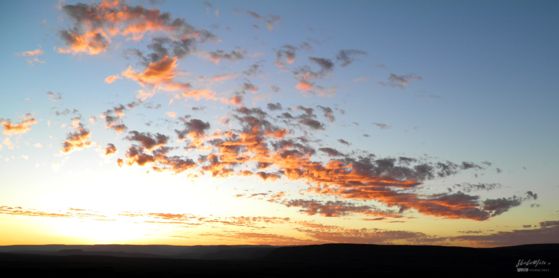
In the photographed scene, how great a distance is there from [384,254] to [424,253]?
14.8 m

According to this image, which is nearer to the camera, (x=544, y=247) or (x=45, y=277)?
(x=45, y=277)

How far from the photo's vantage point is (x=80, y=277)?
5600 centimetres

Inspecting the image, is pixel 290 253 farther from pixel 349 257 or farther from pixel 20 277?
pixel 20 277

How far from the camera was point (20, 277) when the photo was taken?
52.9 m

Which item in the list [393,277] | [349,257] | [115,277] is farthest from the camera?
[349,257]

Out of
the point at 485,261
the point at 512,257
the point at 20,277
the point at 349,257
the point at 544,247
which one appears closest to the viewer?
the point at 20,277

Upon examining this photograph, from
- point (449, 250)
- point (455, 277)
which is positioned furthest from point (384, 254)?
point (455, 277)

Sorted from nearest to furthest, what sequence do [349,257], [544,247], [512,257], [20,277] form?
[20,277]
[512,257]
[349,257]
[544,247]

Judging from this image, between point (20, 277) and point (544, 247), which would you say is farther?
point (544, 247)

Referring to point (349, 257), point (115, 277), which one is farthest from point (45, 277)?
point (349, 257)

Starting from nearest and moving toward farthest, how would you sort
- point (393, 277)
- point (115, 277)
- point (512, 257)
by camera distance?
point (115, 277) → point (393, 277) → point (512, 257)

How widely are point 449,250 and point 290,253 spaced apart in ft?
227

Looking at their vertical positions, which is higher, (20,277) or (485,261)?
(20,277)

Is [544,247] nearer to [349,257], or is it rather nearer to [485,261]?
[485,261]
